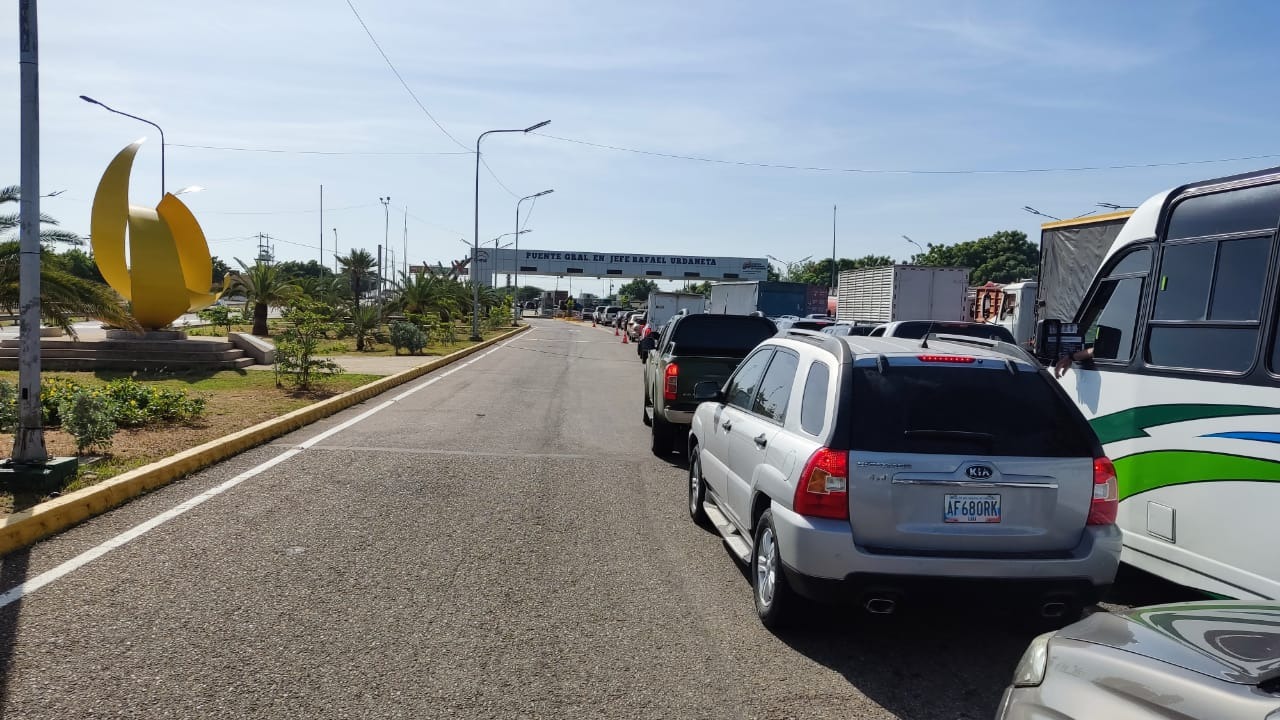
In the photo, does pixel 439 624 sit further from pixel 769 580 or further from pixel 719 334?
pixel 719 334

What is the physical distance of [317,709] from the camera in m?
3.87

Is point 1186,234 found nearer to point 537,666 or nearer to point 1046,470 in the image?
point 1046,470

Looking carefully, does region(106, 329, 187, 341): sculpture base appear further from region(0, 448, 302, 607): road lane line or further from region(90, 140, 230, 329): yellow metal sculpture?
region(0, 448, 302, 607): road lane line

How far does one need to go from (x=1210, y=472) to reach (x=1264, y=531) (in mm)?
512

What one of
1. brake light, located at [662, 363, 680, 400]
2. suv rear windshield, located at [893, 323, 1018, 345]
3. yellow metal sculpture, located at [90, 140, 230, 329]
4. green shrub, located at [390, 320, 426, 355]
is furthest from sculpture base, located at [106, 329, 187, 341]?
suv rear windshield, located at [893, 323, 1018, 345]

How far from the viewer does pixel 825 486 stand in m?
4.62

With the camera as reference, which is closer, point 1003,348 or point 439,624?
point 439,624

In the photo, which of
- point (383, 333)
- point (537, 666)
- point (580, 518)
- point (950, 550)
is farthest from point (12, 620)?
point (383, 333)

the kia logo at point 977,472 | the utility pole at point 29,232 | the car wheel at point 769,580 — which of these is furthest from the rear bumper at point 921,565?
the utility pole at point 29,232

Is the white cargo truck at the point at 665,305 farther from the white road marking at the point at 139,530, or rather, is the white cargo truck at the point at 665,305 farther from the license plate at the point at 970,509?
the license plate at the point at 970,509

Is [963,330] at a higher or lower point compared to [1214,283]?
lower

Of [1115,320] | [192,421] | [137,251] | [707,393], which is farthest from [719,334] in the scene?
[137,251]

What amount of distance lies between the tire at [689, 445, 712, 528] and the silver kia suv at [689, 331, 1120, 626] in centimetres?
245

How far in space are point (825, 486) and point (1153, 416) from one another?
2503mm
